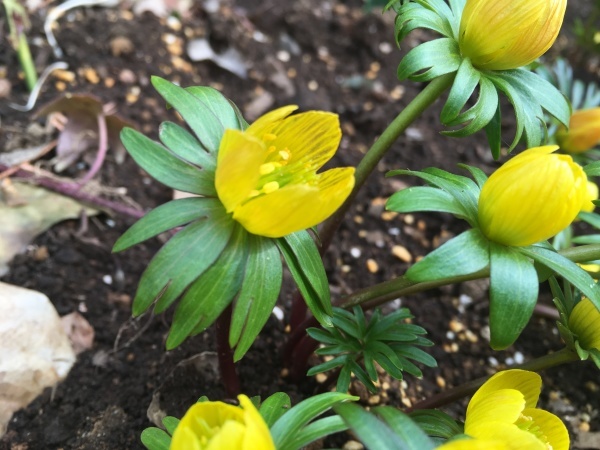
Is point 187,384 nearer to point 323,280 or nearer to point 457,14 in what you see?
point 323,280

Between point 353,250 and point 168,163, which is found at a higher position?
point 168,163

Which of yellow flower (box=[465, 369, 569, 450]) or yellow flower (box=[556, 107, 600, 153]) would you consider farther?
yellow flower (box=[556, 107, 600, 153])

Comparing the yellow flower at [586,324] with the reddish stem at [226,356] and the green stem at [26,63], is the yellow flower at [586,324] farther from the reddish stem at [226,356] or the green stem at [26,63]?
the green stem at [26,63]

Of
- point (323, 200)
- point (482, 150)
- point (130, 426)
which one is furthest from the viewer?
point (482, 150)

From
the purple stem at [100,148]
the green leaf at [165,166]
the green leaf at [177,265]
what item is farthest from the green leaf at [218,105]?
the purple stem at [100,148]

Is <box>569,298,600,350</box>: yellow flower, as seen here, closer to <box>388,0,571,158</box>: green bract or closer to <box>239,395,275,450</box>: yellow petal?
<box>388,0,571,158</box>: green bract

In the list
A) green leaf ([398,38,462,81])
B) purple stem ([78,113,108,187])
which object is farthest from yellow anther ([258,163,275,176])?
purple stem ([78,113,108,187])

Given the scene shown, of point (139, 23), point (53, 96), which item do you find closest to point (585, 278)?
point (53, 96)

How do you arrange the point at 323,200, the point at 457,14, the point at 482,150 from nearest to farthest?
1. the point at 323,200
2. the point at 457,14
3. the point at 482,150
